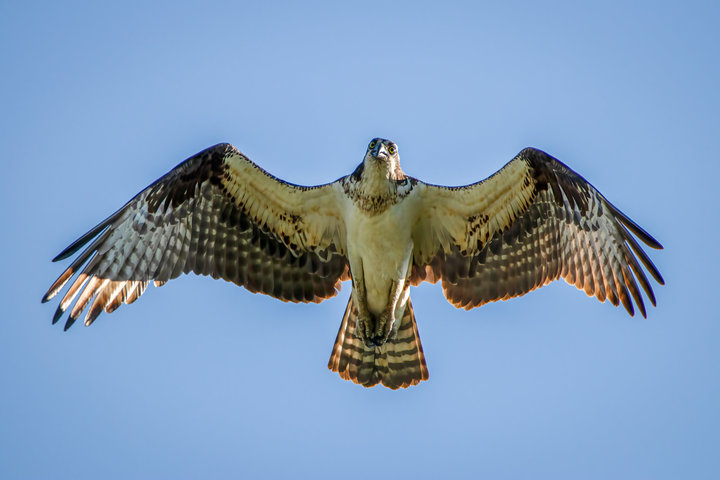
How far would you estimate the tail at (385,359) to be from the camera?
10094mm

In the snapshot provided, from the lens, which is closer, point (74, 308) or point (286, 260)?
point (74, 308)

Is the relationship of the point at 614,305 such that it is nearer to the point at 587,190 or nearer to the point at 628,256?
the point at 628,256

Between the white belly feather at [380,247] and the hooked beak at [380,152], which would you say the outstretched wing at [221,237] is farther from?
the hooked beak at [380,152]

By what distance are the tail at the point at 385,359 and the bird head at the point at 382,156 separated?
5.91 feet

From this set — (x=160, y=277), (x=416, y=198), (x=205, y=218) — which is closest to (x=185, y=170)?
(x=205, y=218)

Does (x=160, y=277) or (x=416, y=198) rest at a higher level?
(x=416, y=198)

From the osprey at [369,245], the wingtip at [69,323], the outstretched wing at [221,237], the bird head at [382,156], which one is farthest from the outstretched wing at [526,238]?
the wingtip at [69,323]

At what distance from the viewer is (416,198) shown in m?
9.51

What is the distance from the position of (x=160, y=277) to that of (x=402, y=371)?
2.94 m

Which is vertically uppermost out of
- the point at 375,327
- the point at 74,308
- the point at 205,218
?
the point at 205,218

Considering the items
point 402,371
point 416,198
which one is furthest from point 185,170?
point 402,371

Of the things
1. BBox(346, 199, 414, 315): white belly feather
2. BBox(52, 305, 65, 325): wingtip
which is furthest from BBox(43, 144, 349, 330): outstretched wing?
BBox(346, 199, 414, 315): white belly feather

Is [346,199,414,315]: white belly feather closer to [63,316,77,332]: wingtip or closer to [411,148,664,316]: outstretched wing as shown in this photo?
[411,148,664,316]: outstretched wing

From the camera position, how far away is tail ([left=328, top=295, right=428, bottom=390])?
10.1 meters
